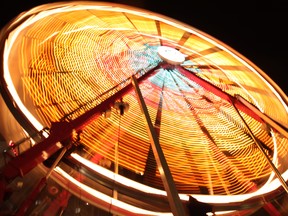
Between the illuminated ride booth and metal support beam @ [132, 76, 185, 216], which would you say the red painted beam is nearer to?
the illuminated ride booth

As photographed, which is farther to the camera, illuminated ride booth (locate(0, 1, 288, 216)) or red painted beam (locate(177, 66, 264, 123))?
red painted beam (locate(177, 66, 264, 123))

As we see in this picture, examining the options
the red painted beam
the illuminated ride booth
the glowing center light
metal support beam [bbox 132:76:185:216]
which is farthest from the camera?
the glowing center light

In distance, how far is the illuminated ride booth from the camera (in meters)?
2.31

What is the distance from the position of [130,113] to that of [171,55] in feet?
2.44

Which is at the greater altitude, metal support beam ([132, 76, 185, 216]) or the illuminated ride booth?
the illuminated ride booth

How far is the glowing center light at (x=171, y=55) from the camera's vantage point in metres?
3.12

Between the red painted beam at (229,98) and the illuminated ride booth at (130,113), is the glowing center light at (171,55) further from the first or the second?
the red painted beam at (229,98)

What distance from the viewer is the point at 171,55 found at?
3.20 meters

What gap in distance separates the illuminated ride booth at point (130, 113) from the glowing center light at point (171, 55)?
0.05 ft

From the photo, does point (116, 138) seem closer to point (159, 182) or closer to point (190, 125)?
point (159, 182)

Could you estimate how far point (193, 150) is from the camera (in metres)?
3.35

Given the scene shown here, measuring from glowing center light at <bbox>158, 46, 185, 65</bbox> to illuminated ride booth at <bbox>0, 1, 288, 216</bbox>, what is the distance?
0.02m

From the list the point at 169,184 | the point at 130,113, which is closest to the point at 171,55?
the point at 130,113

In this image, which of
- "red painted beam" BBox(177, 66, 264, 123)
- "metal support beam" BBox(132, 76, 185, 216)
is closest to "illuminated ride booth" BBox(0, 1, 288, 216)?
"red painted beam" BBox(177, 66, 264, 123)
